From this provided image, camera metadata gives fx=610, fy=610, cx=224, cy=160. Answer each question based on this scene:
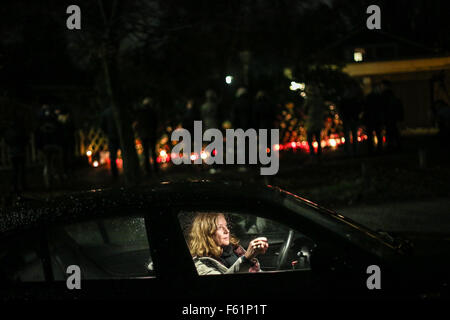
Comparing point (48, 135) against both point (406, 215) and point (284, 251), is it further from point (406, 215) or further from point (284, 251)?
point (284, 251)

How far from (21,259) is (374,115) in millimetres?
12769

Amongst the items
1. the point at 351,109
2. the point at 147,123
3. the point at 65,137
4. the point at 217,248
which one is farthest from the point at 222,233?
the point at 351,109

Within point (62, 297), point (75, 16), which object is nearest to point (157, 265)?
point (62, 297)

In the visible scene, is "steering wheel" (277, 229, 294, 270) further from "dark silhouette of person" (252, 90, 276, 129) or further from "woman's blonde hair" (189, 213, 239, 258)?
"dark silhouette of person" (252, 90, 276, 129)

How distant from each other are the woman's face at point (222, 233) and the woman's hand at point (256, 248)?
0.46 feet

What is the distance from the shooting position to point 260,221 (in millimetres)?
3309

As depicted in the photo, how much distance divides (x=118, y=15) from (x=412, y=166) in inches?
259

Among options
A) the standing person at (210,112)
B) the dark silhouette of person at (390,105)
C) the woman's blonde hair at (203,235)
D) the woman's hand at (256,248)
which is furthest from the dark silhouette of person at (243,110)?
the woman's blonde hair at (203,235)

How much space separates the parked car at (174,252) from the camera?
299 centimetres

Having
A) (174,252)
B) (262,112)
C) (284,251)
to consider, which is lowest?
(284,251)

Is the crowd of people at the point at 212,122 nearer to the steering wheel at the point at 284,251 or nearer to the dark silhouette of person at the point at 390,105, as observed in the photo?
the dark silhouette of person at the point at 390,105

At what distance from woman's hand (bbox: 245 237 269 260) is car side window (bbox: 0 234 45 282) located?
112cm

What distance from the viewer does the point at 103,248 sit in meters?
3.47

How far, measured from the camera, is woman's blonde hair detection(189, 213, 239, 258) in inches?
127
